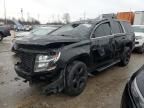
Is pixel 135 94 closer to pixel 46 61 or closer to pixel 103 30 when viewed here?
pixel 46 61

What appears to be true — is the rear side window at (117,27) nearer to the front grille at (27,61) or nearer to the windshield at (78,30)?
the windshield at (78,30)

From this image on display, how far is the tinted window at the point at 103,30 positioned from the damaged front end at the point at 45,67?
67.3 inches

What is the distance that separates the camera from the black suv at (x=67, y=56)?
419 cm

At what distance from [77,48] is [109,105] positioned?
142cm

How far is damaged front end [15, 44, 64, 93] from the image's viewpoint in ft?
13.6

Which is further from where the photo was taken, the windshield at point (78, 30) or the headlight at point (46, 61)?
the windshield at point (78, 30)

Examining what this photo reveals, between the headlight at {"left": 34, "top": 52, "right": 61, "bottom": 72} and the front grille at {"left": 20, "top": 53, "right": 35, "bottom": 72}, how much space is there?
0.12 meters

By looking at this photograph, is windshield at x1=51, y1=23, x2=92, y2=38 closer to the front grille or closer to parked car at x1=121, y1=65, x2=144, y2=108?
the front grille

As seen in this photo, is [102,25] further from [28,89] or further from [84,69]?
[28,89]

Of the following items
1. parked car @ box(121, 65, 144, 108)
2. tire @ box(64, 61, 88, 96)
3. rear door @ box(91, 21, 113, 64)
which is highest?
rear door @ box(91, 21, 113, 64)

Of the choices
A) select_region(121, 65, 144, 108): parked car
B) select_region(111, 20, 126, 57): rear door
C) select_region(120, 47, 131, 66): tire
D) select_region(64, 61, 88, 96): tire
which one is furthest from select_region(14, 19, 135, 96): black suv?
select_region(121, 65, 144, 108): parked car

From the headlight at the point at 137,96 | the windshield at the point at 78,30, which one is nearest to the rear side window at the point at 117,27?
the windshield at the point at 78,30

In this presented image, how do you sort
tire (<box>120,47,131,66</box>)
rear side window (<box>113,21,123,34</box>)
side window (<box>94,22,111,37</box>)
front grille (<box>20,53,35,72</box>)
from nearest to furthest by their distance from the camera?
front grille (<box>20,53,35,72</box>) → side window (<box>94,22,111,37</box>) → rear side window (<box>113,21,123,34</box>) → tire (<box>120,47,131,66</box>)

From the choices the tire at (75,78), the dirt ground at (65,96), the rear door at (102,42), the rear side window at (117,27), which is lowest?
the dirt ground at (65,96)
